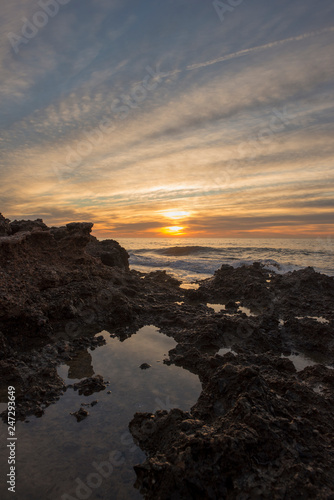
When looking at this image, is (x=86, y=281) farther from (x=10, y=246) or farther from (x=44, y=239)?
(x=10, y=246)

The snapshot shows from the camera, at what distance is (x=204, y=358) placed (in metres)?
6.07

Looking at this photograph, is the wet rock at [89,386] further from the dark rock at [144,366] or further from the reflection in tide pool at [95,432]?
the dark rock at [144,366]

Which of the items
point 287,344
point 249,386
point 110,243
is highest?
point 110,243

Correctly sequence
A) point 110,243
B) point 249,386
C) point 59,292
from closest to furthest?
point 249,386
point 59,292
point 110,243

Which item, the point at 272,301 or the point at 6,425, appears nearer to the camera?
the point at 6,425

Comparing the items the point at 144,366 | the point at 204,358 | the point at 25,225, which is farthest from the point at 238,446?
the point at 25,225

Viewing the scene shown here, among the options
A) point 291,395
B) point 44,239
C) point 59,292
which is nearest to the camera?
point 291,395

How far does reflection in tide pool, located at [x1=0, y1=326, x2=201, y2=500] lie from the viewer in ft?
10.4

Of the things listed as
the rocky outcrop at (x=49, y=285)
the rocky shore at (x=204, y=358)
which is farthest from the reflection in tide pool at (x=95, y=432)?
the rocky outcrop at (x=49, y=285)

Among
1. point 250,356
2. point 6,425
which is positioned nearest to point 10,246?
point 6,425

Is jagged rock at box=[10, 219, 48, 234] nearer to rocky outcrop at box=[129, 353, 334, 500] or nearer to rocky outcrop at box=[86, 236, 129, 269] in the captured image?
rocky outcrop at box=[86, 236, 129, 269]

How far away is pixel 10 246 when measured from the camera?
7.77m

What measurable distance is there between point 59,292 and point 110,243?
9.40 m

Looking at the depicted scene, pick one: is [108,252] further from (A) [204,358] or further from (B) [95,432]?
(B) [95,432]
